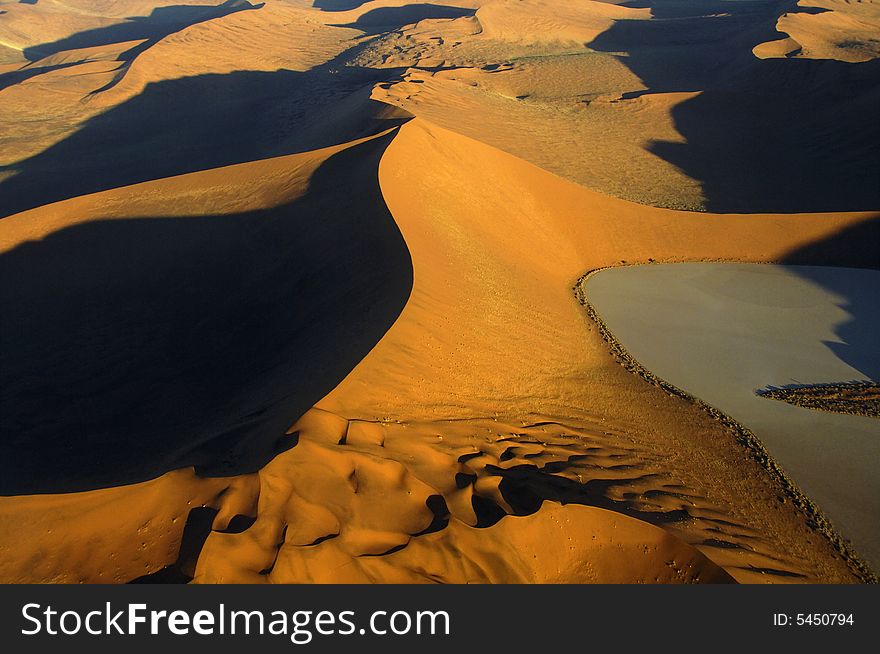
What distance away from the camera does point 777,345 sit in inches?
448

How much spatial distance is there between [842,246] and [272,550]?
17.7 metres

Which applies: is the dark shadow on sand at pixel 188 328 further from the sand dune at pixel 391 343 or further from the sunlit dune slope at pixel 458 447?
the sunlit dune slope at pixel 458 447

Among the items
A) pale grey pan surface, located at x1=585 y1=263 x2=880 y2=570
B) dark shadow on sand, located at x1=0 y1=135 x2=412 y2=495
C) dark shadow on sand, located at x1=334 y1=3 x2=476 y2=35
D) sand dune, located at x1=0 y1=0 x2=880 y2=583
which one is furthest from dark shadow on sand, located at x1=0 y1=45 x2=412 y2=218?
dark shadow on sand, located at x1=334 y1=3 x2=476 y2=35

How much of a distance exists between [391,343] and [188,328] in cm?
541

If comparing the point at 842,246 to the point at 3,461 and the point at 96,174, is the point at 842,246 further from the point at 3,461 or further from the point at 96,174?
the point at 96,174

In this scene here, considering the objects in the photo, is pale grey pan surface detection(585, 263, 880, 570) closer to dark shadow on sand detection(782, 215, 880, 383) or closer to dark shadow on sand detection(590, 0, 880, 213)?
dark shadow on sand detection(782, 215, 880, 383)

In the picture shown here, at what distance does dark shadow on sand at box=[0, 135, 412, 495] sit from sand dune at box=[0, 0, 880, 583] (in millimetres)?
66

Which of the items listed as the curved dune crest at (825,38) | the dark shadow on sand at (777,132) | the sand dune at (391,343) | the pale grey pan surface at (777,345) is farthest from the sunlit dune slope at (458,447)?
the curved dune crest at (825,38)

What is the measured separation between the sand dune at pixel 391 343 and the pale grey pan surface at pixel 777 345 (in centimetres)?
76

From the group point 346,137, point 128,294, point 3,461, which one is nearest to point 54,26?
point 346,137

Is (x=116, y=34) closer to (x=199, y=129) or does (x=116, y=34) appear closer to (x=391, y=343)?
(x=199, y=129)

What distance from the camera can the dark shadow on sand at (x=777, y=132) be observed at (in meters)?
20.4

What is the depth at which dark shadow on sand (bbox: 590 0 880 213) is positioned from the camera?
67.0ft

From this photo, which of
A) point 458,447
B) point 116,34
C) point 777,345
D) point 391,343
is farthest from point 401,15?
point 458,447
